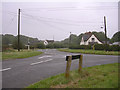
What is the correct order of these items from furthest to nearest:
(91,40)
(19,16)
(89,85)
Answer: (91,40)
(19,16)
(89,85)

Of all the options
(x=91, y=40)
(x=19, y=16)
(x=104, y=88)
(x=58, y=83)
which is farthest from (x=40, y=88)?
(x=91, y=40)

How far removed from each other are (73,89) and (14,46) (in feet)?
120

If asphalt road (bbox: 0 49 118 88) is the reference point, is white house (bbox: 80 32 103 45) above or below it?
above

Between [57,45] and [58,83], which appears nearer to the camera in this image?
[58,83]

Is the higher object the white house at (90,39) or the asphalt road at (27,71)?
the white house at (90,39)

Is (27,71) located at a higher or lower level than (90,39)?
lower

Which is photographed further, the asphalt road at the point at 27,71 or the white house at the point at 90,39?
the white house at the point at 90,39

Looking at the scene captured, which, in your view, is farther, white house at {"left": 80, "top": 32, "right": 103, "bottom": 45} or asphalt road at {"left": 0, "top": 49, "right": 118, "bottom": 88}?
white house at {"left": 80, "top": 32, "right": 103, "bottom": 45}

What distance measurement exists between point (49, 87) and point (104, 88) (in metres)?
1.75

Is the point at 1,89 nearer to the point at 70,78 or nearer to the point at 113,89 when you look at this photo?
the point at 70,78

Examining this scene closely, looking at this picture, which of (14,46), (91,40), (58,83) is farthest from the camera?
(91,40)

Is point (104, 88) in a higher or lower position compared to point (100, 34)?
lower

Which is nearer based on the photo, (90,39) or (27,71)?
(27,71)

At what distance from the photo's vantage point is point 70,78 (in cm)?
521
